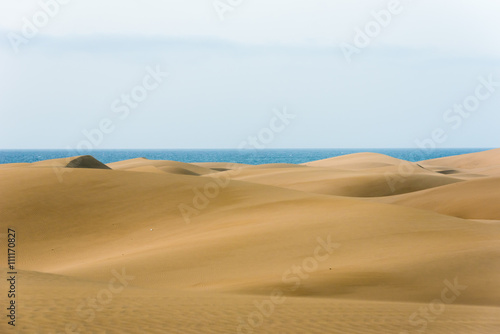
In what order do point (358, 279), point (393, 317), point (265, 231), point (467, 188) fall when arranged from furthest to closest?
point (467, 188) < point (265, 231) < point (358, 279) < point (393, 317)

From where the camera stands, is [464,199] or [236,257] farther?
[464,199]

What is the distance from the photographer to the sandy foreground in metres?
8.57

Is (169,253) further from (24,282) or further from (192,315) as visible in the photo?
(192,315)

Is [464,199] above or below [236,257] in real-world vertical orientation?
above

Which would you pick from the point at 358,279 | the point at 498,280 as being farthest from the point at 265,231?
the point at 498,280

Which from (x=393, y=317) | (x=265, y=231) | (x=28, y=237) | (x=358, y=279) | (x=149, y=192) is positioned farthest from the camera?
(x=149, y=192)

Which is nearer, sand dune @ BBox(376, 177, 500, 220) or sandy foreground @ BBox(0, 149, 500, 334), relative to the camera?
sandy foreground @ BBox(0, 149, 500, 334)

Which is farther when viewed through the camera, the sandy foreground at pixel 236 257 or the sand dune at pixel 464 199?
the sand dune at pixel 464 199

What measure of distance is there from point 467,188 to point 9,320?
26777 millimetres

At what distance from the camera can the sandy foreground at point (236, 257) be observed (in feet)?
28.1

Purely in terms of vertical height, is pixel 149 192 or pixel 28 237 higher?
pixel 149 192

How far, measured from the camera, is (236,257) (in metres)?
15.4

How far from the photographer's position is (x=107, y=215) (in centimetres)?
2212

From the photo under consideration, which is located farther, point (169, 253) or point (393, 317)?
point (169, 253)
